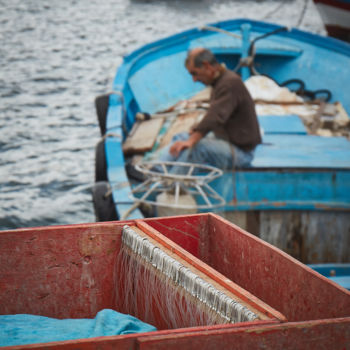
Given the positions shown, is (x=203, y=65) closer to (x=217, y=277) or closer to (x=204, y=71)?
(x=204, y=71)

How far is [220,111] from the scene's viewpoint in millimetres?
5352

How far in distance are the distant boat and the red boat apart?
39.5 feet

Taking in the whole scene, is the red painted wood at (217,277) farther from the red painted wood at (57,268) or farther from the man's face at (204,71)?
the man's face at (204,71)

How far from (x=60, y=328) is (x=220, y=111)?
343cm

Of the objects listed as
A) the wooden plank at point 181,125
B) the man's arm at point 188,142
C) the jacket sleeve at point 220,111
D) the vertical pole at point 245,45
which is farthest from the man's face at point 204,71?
the vertical pole at point 245,45

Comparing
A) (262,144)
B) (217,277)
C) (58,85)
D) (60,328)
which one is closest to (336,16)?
(58,85)

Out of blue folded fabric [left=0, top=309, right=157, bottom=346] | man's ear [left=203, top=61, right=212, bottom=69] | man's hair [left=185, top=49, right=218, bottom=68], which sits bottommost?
blue folded fabric [left=0, top=309, right=157, bottom=346]

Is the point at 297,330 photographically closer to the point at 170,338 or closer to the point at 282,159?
the point at 170,338

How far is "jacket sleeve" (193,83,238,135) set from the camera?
5.34m

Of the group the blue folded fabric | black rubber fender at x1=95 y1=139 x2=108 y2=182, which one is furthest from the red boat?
black rubber fender at x1=95 y1=139 x2=108 y2=182

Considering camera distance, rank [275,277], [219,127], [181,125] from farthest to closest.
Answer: [181,125], [219,127], [275,277]

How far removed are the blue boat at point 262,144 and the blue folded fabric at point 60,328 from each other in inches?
91.0

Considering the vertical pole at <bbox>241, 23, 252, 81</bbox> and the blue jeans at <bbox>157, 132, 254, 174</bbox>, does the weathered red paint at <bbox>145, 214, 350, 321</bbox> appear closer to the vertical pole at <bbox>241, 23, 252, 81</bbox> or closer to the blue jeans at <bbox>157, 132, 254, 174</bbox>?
the blue jeans at <bbox>157, 132, 254, 174</bbox>

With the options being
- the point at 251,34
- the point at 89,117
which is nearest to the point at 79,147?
the point at 89,117
